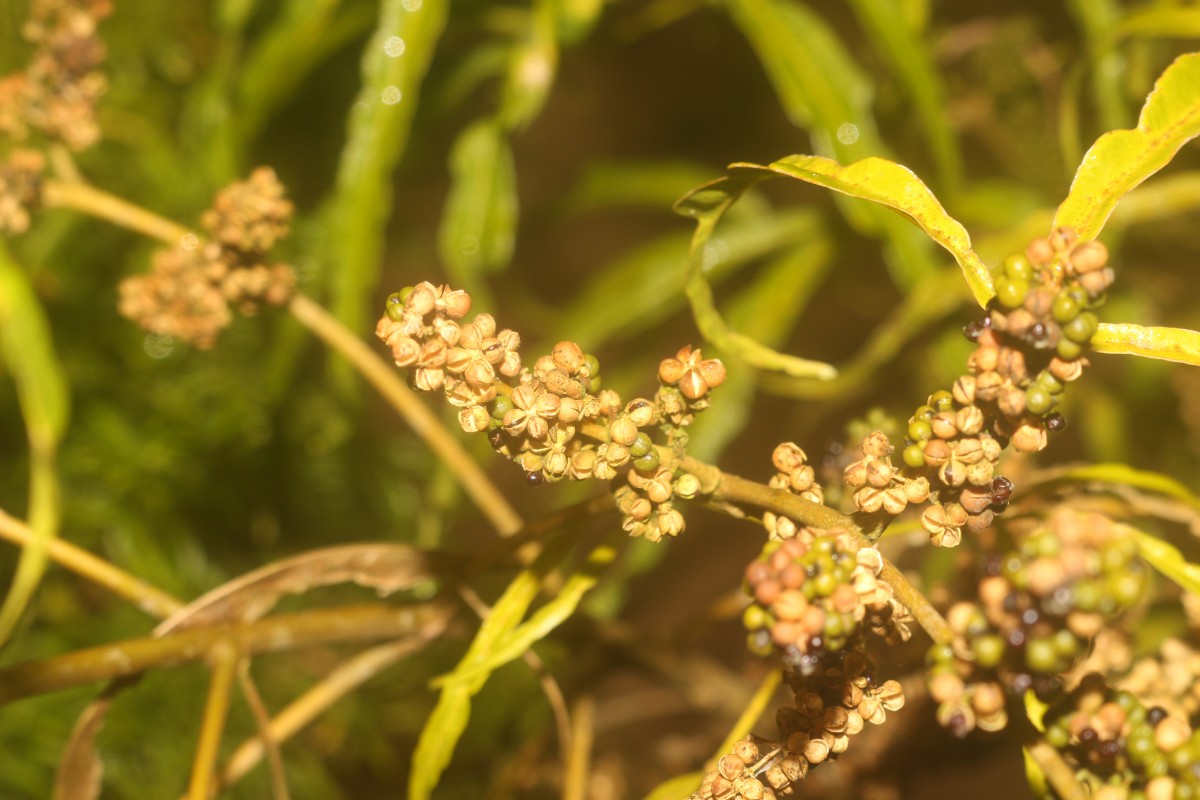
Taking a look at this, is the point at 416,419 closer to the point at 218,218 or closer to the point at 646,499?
the point at 218,218

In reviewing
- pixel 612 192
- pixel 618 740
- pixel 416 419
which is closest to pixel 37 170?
pixel 416 419

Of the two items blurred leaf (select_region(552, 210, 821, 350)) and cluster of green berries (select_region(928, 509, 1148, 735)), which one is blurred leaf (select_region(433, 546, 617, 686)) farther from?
blurred leaf (select_region(552, 210, 821, 350))

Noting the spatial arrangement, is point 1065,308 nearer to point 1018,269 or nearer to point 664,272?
point 1018,269

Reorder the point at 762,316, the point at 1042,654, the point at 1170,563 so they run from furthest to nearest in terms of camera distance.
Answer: the point at 762,316, the point at 1170,563, the point at 1042,654

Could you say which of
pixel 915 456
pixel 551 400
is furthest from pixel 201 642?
pixel 915 456

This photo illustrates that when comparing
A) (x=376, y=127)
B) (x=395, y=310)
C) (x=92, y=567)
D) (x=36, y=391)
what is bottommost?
(x=395, y=310)

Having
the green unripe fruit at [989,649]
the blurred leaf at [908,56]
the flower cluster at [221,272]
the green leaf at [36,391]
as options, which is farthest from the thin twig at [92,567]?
the blurred leaf at [908,56]

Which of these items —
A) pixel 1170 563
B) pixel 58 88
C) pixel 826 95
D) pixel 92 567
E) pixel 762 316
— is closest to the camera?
pixel 1170 563

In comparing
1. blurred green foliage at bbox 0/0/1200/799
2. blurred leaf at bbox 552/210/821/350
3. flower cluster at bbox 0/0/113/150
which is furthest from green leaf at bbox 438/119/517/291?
flower cluster at bbox 0/0/113/150
